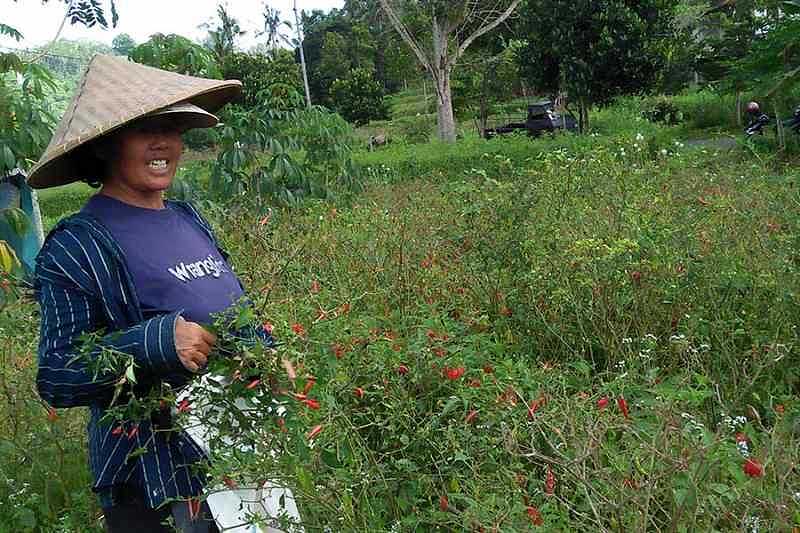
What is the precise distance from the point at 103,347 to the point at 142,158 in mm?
440

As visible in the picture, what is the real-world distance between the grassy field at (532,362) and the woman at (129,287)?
0.60ft

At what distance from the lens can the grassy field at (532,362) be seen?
1602 millimetres

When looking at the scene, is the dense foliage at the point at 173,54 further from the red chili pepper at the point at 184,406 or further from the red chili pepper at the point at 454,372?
the red chili pepper at the point at 184,406

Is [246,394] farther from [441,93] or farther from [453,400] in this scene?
[441,93]

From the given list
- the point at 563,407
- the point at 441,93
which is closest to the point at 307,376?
the point at 563,407

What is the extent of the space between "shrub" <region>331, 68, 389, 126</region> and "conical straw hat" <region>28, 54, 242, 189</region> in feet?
80.0

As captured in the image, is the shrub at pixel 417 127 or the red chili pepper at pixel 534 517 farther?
the shrub at pixel 417 127

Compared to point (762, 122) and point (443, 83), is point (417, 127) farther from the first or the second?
point (762, 122)

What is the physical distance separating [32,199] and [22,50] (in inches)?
87.0

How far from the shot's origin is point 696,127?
15562mm

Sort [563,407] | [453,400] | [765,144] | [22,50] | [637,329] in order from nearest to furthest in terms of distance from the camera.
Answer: [563,407]
[453,400]
[637,329]
[22,50]
[765,144]

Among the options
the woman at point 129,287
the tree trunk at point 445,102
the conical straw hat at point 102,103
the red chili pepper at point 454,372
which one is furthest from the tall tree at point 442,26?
the woman at point 129,287

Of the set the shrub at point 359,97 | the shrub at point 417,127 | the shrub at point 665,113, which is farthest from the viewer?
the shrub at point 359,97

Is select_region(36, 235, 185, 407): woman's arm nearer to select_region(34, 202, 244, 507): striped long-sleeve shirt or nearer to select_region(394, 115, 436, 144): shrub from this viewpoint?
select_region(34, 202, 244, 507): striped long-sleeve shirt
